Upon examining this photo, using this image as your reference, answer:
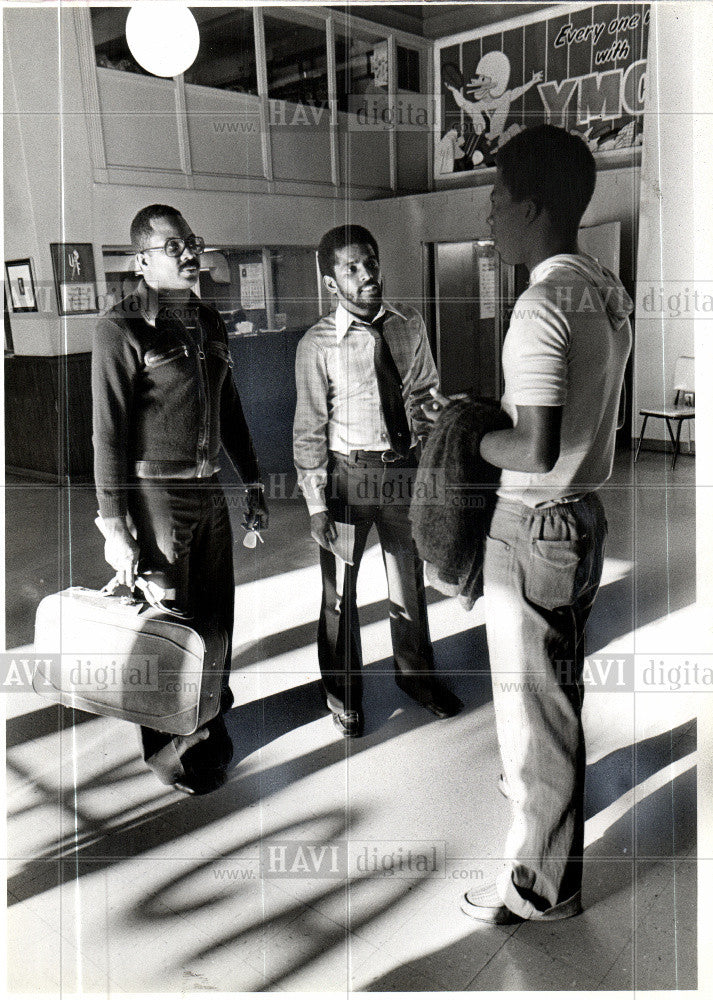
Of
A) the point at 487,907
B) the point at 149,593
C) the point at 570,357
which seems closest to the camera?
the point at 570,357

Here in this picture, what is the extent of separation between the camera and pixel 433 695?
89.4 inches

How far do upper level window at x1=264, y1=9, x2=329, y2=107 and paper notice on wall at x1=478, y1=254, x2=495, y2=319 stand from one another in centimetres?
55

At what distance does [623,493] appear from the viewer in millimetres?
2189

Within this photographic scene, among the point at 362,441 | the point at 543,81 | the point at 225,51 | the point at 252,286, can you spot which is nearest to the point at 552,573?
the point at 362,441

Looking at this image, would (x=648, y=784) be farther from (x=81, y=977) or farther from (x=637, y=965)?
(x=81, y=977)

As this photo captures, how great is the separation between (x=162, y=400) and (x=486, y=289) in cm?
84

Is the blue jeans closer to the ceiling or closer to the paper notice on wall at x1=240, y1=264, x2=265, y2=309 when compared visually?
the paper notice on wall at x1=240, y1=264, x2=265, y2=309

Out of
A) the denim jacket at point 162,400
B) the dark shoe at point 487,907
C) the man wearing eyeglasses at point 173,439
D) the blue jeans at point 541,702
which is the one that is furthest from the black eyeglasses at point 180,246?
the dark shoe at point 487,907

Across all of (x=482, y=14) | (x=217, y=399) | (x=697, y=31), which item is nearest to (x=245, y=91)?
(x=482, y=14)

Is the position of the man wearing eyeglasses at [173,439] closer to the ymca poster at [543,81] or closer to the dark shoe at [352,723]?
the dark shoe at [352,723]

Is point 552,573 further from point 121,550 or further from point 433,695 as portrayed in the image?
point 121,550

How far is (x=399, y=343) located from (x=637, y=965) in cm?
164

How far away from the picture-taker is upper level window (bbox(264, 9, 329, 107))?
84.6 inches

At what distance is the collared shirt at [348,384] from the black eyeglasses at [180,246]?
34 cm
